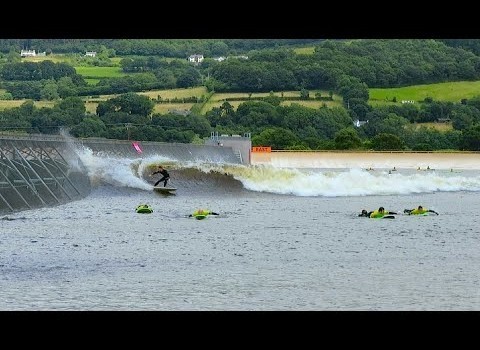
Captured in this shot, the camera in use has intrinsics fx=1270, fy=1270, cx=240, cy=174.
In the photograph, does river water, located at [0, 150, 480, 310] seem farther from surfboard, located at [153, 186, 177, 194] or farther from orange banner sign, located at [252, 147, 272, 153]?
orange banner sign, located at [252, 147, 272, 153]

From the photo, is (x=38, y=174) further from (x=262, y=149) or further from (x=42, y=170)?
(x=262, y=149)

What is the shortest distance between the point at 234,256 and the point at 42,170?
1173 inches

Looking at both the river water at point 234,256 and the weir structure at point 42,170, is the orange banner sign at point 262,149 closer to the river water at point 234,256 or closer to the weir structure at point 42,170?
the weir structure at point 42,170

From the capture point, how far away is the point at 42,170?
7456 centimetres

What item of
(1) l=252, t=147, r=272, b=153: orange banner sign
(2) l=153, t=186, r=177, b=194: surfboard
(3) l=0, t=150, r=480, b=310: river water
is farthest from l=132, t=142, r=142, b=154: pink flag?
(1) l=252, t=147, r=272, b=153: orange banner sign

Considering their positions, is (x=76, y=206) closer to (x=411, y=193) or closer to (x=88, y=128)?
(x=411, y=193)

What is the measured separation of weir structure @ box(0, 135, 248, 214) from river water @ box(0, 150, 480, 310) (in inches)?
53.9

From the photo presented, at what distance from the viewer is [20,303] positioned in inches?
1283

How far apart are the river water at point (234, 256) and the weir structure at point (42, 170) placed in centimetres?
137

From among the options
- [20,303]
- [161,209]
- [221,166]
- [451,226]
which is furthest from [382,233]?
[221,166]

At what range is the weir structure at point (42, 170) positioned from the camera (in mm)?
64188

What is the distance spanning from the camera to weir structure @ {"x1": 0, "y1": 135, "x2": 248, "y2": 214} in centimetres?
6419

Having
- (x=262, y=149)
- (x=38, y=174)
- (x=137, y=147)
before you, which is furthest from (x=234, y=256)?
(x=262, y=149)

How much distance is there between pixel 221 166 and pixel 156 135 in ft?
278
